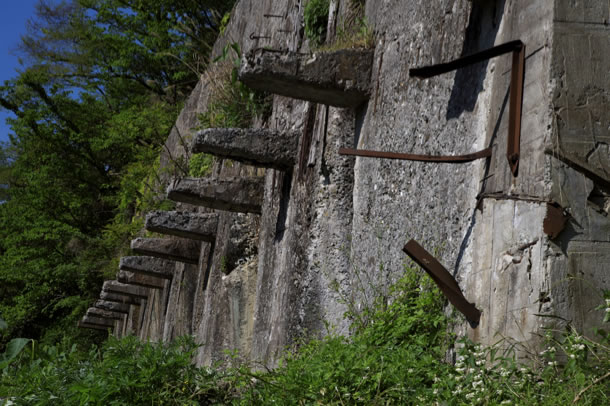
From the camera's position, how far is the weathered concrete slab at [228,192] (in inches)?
316

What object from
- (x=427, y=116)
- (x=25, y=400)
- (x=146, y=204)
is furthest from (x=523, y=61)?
(x=146, y=204)

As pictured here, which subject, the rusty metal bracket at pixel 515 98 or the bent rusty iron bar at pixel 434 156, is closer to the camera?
the rusty metal bracket at pixel 515 98

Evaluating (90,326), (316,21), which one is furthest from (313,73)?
(90,326)

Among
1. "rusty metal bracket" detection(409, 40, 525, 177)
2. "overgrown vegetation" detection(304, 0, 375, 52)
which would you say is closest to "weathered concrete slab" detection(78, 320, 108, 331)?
"overgrown vegetation" detection(304, 0, 375, 52)

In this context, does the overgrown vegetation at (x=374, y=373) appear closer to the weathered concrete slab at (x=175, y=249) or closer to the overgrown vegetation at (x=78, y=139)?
the weathered concrete slab at (x=175, y=249)

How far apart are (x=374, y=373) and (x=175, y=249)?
842 cm

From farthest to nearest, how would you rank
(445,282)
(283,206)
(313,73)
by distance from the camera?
1. (283,206)
2. (313,73)
3. (445,282)

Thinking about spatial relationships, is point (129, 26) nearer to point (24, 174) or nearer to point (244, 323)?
point (24, 174)

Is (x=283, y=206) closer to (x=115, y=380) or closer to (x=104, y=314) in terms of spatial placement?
(x=115, y=380)

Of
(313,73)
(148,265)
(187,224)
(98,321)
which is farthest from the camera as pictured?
(98,321)

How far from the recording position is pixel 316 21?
21.8ft

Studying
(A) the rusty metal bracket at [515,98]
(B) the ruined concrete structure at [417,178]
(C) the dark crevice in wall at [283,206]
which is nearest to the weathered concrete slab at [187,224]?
→ (B) the ruined concrete structure at [417,178]

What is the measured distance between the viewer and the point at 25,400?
12.8ft

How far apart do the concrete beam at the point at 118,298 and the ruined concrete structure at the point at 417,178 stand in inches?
347
